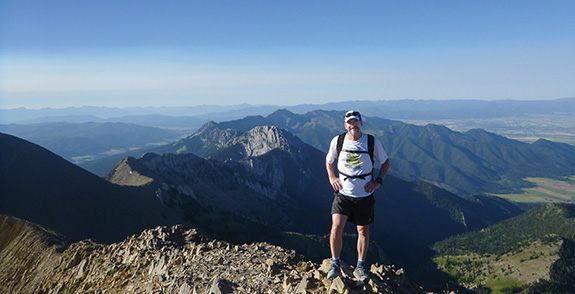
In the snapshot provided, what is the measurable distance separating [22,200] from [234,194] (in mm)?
125071

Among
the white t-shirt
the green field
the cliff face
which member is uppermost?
the white t-shirt

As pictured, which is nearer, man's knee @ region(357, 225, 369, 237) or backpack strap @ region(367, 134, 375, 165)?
backpack strap @ region(367, 134, 375, 165)

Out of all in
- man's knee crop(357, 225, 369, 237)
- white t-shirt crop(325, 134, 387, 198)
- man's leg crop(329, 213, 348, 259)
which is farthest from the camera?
man's knee crop(357, 225, 369, 237)

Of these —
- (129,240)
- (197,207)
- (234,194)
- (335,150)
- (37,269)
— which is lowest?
(234,194)

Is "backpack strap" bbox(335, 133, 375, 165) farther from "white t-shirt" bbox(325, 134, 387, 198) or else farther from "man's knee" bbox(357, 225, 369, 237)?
"man's knee" bbox(357, 225, 369, 237)

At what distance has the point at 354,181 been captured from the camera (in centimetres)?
1197

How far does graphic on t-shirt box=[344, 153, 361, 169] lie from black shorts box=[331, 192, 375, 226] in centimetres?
127

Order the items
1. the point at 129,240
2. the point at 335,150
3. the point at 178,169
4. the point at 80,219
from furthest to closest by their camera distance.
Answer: the point at 178,169 < the point at 80,219 < the point at 129,240 < the point at 335,150

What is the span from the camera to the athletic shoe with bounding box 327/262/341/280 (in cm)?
1187

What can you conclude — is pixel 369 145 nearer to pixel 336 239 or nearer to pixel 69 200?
pixel 336 239

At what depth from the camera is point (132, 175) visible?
381 ft

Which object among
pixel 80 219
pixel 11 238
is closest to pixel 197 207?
pixel 80 219

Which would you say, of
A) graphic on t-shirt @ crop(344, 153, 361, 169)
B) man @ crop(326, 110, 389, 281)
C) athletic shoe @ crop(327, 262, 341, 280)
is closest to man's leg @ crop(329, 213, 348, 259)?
man @ crop(326, 110, 389, 281)

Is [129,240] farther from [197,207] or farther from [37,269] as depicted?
[197,207]
